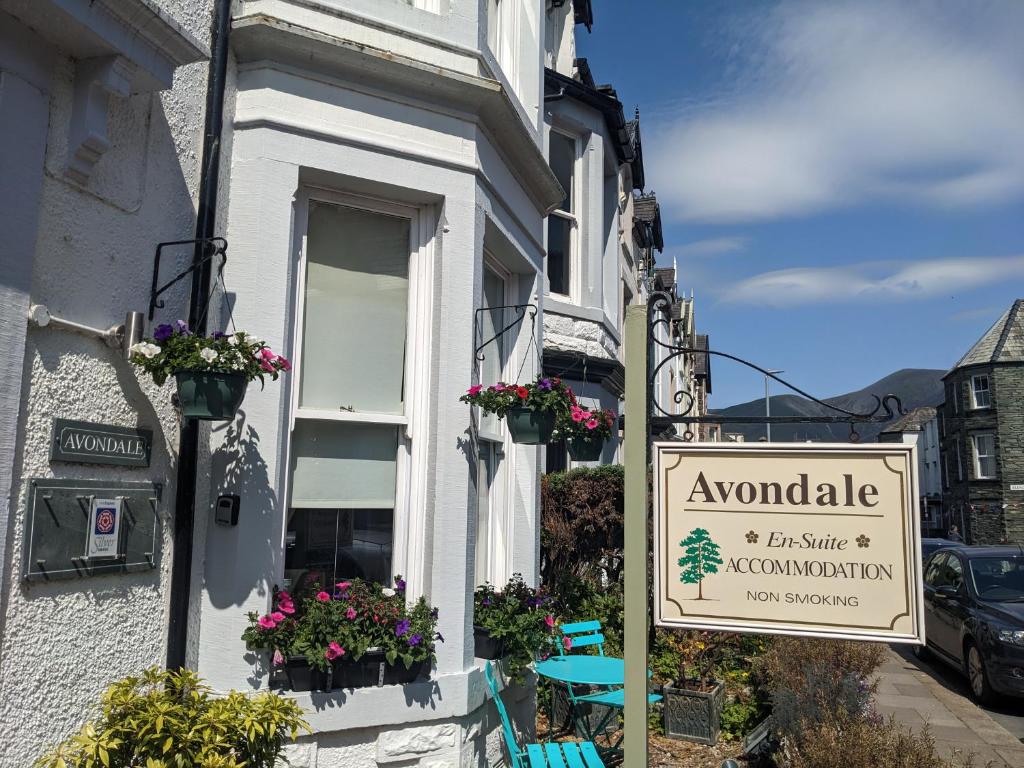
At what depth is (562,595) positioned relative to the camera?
28.0ft

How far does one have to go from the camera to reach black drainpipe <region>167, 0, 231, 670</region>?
12.8ft

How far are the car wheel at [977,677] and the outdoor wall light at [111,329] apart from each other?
930cm

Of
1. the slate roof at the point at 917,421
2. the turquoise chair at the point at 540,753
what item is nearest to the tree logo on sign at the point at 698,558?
the turquoise chair at the point at 540,753

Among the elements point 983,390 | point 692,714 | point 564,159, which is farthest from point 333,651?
point 983,390

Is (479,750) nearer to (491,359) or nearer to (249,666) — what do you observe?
(249,666)

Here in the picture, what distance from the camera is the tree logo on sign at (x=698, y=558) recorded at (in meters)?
2.75

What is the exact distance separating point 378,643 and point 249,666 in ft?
2.10

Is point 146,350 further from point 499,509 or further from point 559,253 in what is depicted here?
point 559,253

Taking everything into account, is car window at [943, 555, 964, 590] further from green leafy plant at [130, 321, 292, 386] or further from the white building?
green leafy plant at [130, 321, 292, 386]

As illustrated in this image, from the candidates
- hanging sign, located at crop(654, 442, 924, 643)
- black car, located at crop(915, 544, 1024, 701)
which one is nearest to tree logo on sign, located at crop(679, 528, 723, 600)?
hanging sign, located at crop(654, 442, 924, 643)

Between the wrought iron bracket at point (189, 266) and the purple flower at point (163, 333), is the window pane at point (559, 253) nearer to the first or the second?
the wrought iron bracket at point (189, 266)

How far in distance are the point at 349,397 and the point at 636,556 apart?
2.35 m

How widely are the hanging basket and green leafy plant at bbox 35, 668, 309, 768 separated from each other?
199 centimetres

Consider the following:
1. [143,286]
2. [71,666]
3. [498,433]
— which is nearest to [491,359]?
[498,433]
